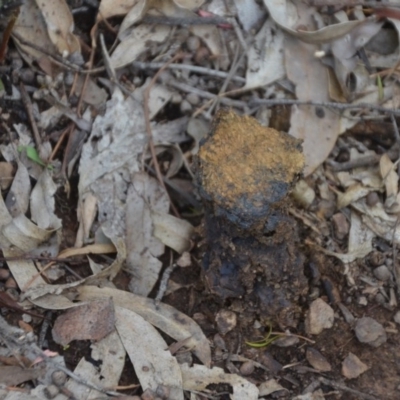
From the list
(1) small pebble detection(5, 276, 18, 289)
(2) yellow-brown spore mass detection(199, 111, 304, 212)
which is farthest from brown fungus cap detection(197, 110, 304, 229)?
(1) small pebble detection(5, 276, 18, 289)

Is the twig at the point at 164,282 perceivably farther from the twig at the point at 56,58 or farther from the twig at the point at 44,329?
the twig at the point at 56,58

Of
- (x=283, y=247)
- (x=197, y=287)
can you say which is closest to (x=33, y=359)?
(x=197, y=287)

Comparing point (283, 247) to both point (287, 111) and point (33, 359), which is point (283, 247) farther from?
point (33, 359)

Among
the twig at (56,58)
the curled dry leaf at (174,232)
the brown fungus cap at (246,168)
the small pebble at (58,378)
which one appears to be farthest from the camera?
the twig at (56,58)

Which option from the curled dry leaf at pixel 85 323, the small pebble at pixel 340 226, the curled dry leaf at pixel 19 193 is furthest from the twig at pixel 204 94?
the curled dry leaf at pixel 85 323

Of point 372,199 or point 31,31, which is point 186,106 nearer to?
point 31,31

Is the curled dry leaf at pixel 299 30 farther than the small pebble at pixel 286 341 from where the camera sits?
Yes

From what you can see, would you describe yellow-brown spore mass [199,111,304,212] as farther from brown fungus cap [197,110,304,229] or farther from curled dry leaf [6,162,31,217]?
curled dry leaf [6,162,31,217]
